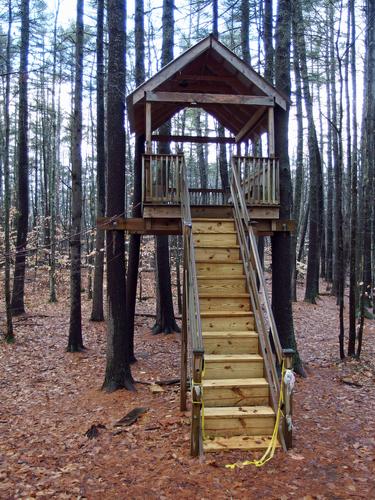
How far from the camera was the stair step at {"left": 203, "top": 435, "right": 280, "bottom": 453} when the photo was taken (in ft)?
18.4

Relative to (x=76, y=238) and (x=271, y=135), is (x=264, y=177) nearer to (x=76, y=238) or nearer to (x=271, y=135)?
(x=271, y=135)

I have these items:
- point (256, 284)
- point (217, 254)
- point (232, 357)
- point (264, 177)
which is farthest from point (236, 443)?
point (264, 177)

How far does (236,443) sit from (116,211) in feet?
16.3

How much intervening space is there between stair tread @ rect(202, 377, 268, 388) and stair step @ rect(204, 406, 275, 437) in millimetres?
365

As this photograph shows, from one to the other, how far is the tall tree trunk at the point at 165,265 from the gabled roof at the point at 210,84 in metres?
2.24

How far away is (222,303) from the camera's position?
7.57m

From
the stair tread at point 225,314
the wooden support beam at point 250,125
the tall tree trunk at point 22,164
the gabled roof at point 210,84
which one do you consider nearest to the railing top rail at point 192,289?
the stair tread at point 225,314

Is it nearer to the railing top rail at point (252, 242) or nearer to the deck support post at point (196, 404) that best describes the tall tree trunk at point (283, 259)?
the railing top rail at point (252, 242)

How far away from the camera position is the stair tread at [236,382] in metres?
6.23

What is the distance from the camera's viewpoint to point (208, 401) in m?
6.20

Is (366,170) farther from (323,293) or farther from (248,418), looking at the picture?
(323,293)

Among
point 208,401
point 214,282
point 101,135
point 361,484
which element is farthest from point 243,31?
point 361,484

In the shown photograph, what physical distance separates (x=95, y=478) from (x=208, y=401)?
1830 mm

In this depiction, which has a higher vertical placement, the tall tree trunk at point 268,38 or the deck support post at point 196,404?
the tall tree trunk at point 268,38
